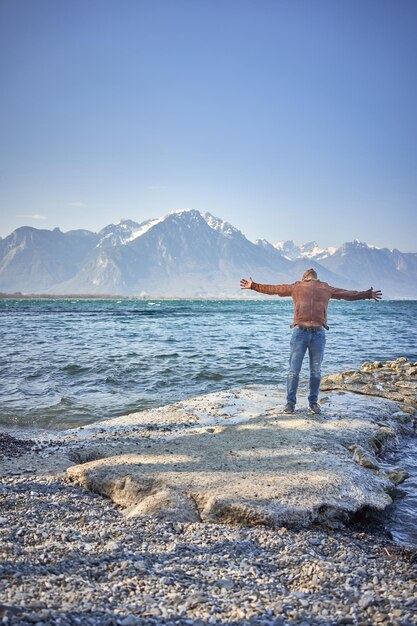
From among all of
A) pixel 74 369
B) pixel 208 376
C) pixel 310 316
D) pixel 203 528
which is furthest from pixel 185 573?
pixel 74 369

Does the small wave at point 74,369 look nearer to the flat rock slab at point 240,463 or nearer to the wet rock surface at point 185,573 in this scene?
the flat rock slab at point 240,463

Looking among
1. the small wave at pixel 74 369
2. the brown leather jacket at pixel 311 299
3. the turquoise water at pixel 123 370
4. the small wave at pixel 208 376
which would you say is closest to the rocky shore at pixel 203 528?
the brown leather jacket at pixel 311 299

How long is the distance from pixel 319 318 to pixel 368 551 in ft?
15.5

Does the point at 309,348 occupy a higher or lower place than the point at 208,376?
higher

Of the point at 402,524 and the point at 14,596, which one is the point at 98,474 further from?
the point at 402,524

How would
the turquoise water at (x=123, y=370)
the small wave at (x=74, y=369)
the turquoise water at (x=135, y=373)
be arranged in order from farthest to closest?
1. the small wave at (x=74, y=369)
2. the turquoise water at (x=123, y=370)
3. the turquoise water at (x=135, y=373)

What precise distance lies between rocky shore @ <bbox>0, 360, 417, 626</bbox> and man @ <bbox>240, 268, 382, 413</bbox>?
0.92 meters

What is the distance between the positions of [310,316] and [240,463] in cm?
352

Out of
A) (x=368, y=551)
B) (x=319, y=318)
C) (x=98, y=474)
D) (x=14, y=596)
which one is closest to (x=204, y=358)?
(x=319, y=318)

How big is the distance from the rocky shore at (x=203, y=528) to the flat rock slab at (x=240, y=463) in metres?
0.02

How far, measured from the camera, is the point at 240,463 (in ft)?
19.1

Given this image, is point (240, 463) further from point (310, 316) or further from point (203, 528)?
point (310, 316)

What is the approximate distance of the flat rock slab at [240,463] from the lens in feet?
15.2

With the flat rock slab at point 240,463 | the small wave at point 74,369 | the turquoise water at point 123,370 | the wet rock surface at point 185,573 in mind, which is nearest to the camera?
the wet rock surface at point 185,573
